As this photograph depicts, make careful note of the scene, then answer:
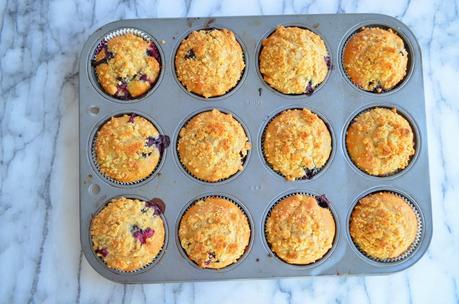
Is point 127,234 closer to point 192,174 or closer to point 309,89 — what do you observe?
point 192,174

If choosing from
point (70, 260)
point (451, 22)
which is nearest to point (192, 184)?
point (70, 260)

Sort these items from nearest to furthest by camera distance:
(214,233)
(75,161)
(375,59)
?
(214,233) < (375,59) < (75,161)

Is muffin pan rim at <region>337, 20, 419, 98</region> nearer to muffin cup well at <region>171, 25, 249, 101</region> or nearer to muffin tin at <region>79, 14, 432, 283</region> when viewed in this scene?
muffin tin at <region>79, 14, 432, 283</region>

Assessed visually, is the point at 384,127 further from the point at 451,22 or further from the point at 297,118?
the point at 451,22

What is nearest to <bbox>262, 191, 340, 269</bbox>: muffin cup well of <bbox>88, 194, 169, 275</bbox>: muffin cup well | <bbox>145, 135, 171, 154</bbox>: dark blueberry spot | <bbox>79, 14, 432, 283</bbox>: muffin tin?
<bbox>79, 14, 432, 283</bbox>: muffin tin

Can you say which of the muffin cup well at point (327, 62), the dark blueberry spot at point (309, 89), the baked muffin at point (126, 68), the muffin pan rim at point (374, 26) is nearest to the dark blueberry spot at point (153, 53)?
the baked muffin at point (126, 68)

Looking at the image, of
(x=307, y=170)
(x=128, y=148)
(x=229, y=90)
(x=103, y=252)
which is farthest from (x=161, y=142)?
(x=307, y=170)
